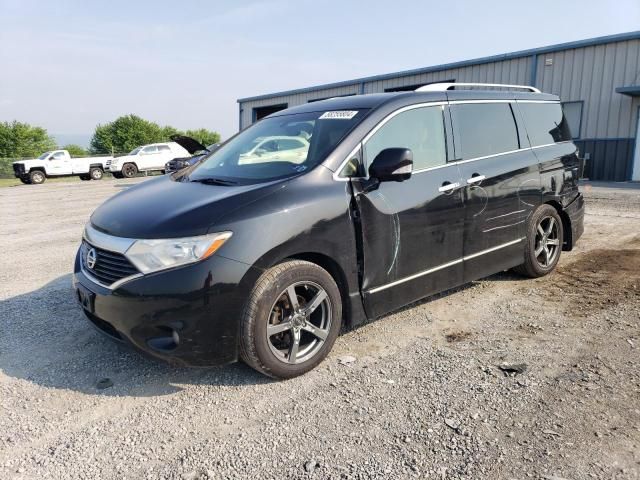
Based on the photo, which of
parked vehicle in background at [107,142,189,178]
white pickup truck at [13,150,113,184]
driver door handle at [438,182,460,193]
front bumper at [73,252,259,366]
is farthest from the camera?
parked vehicle in background at [107,142,189,178]

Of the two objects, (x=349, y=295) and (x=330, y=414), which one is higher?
(x=349, y=295)

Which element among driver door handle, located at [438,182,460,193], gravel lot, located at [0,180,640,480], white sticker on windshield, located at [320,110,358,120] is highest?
white sticker on windshield, located at [320,110,358,120]

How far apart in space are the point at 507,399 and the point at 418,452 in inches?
30.1

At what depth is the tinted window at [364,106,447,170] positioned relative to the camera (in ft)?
11.8

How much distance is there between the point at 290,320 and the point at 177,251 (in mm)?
821

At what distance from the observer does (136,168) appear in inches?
1043

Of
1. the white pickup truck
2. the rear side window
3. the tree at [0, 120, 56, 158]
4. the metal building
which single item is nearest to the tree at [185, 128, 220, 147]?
the tree at [0, 120, 56, 158]

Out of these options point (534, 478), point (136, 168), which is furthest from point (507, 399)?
point (136, 168)

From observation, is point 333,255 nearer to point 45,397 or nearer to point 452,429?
point 452,429

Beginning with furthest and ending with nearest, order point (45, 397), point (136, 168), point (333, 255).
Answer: point (136, 168) < point (333, 255) < point (45, 397)

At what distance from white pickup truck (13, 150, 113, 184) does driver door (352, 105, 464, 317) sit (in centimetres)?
2546

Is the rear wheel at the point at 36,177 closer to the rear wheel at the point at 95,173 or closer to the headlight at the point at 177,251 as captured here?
the rear wheel at the point at 95,173

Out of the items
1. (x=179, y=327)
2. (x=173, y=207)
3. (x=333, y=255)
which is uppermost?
(x=173, y=207)

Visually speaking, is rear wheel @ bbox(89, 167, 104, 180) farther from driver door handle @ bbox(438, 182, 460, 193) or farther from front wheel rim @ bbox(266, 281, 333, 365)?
front wheel rim @ bbox(266, 281, 333, 365)
